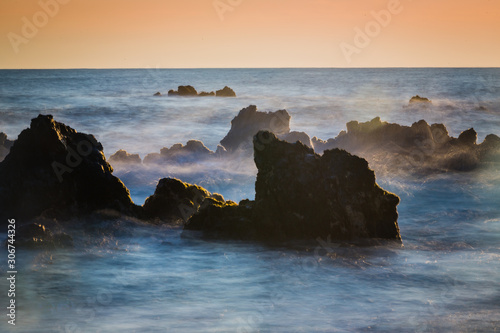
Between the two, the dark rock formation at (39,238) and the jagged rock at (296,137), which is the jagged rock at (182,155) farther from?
the dark rock formation at (39,238)

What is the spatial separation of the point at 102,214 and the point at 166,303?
17.7ft

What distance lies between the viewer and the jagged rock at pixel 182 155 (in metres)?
29.0

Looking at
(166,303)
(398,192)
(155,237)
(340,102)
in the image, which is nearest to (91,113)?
(340,102)

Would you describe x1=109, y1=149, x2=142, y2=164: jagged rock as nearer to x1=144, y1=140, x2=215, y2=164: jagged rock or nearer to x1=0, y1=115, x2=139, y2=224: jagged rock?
x1=144, y1=140, x2=215, y2=164: jagged rock

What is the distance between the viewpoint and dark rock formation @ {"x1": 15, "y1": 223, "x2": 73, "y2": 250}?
50.6ft

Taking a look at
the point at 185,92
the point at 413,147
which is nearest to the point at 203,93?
the point at 185,92

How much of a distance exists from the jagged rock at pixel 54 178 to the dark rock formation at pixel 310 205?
2.82 metres

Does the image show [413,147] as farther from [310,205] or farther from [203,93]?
[203,93]

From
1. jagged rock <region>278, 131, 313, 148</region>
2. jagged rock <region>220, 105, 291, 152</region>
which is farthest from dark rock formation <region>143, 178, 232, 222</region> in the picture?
jagged rock <region>220, 105, 291, 152</region>

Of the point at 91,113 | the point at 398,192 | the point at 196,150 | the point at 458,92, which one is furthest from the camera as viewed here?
the point at 458,92

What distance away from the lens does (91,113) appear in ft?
207

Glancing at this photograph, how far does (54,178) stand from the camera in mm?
17016

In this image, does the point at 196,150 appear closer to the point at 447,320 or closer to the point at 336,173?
the point at 336,173

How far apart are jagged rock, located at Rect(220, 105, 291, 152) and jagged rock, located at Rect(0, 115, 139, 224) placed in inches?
512
